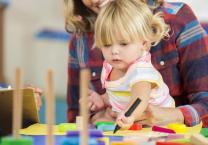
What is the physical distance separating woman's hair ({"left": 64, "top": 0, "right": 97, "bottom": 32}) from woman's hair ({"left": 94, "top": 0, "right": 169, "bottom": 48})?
20cm

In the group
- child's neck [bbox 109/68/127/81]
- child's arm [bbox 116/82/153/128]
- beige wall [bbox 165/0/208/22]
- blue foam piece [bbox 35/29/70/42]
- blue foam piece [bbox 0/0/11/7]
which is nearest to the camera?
child's arm [bbox 116/82/153/128]

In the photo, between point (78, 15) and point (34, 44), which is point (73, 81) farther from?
point (34, 44)

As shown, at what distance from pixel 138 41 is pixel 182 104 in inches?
11.6

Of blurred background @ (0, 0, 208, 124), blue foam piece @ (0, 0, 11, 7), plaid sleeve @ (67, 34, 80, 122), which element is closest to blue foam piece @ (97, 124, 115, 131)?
plaid sleeve @ (67, 34, 80, 122)

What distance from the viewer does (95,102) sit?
1.43 meters

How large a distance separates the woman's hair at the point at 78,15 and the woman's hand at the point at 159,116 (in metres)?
0.38

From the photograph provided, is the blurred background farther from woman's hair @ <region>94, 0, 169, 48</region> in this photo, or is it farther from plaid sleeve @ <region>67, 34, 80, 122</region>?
woman's hair @ <region>94, 0, 169, 48</region>

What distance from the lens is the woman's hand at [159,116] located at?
50.4 inches

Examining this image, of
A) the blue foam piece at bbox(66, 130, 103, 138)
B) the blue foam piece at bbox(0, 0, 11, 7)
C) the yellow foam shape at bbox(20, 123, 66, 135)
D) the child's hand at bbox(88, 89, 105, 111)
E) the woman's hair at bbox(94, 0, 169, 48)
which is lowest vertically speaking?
the yellow foam shape at bbox(20, 123, 66, 135)

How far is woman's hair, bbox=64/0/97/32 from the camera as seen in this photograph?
1.57 m

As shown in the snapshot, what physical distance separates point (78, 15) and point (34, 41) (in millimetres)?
2946

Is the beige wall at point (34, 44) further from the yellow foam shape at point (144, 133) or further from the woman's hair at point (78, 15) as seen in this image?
the yellow foam shape at point (144, 133)

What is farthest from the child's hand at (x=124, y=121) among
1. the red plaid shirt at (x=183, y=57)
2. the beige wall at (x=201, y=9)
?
the beige wall at (x=201, y=9)

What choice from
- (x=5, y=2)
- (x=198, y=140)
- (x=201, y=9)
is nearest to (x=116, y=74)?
(x=198, y=140)
